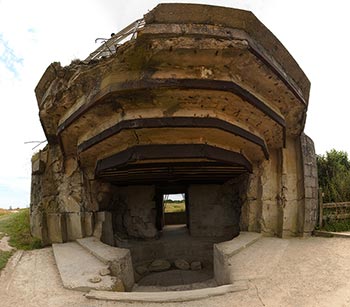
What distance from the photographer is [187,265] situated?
288 inches

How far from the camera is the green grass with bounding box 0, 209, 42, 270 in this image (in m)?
5.07

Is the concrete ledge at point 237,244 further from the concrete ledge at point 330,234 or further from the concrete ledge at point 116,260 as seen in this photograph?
the concrete ledge at point 116,260

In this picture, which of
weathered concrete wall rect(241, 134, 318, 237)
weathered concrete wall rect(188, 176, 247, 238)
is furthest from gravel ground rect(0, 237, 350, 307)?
weathered concrete wall rect(188, 176, 247, 238)

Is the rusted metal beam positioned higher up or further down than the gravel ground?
higher up

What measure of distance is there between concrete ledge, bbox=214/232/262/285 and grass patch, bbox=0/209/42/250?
3.52 meters

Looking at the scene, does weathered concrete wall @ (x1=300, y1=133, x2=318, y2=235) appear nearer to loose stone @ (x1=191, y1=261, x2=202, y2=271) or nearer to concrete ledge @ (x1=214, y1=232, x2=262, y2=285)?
concrete ledge @ (x1=214, y1=232, x2=262, y2=285)

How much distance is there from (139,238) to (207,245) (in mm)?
1930

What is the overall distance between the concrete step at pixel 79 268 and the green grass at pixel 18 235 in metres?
0.61

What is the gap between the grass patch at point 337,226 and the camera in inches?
246

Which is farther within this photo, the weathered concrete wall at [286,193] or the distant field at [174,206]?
the distant field at [174,206]

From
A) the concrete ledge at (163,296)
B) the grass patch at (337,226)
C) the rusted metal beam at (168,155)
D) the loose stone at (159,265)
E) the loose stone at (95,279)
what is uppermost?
the rusted metal beam at (168,155)

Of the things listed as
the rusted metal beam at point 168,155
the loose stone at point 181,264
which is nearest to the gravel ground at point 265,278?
the rusted metal beam at point 168,155

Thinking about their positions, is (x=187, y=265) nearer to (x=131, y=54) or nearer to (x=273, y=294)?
(x=273, y=294)

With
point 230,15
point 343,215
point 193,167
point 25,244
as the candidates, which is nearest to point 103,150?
point 193,167
